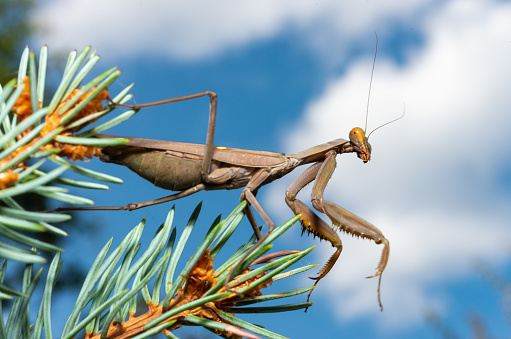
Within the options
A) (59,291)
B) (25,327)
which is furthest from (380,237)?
(59,291)

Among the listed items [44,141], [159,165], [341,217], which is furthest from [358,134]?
[44,141]

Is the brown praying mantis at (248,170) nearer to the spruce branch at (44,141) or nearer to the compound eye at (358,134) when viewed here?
the compound eye at (358,134)

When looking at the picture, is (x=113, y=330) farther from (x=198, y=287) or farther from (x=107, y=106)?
(x=107, y=106)

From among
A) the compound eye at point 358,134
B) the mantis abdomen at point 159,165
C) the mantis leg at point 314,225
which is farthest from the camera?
the compound eye at point 358,134

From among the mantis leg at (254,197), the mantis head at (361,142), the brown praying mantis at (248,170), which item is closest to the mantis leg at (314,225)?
the brown praying mantis at (248,170)

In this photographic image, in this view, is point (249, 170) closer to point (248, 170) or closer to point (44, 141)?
point (248, 170)

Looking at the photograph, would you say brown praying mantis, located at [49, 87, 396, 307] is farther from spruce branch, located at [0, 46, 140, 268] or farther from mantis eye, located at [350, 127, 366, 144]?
spruce branch, located at [0, 46, 140, 268]
